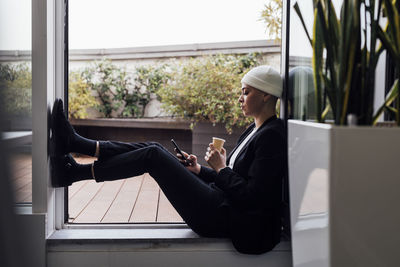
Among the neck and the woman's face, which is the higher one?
the woman's face

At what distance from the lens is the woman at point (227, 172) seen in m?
1.46

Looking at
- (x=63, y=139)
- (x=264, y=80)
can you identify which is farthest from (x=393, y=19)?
(x=63, y=139)

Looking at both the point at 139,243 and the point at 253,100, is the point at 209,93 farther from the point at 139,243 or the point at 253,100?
the point at 139,243

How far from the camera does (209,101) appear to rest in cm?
322

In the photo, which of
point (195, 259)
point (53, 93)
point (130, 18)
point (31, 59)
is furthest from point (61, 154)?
point (130, 18)

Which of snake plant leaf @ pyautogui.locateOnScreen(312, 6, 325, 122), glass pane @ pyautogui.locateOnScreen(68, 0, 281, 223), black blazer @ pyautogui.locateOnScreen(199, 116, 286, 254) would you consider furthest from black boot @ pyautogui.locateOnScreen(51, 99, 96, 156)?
glass pane @ pyautogui.locateOnScreen(68, 0, 281, 223)

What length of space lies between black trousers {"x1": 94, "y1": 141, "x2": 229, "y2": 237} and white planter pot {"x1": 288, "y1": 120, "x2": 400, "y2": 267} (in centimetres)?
58

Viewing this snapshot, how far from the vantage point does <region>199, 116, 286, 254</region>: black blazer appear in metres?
1.43

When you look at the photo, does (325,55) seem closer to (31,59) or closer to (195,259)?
(195,259)

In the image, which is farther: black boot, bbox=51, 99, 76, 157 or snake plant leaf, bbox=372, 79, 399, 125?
black boot, bbox=51, 99, 76, 157

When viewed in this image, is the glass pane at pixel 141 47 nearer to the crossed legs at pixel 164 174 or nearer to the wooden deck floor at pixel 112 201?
the wooden deck floor at pixel 112 201

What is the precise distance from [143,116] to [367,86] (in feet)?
12.7

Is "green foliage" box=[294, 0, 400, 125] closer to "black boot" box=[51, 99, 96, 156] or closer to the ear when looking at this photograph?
the ear

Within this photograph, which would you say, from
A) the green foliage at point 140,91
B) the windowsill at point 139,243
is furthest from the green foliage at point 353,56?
the green foliage at point 140,91
